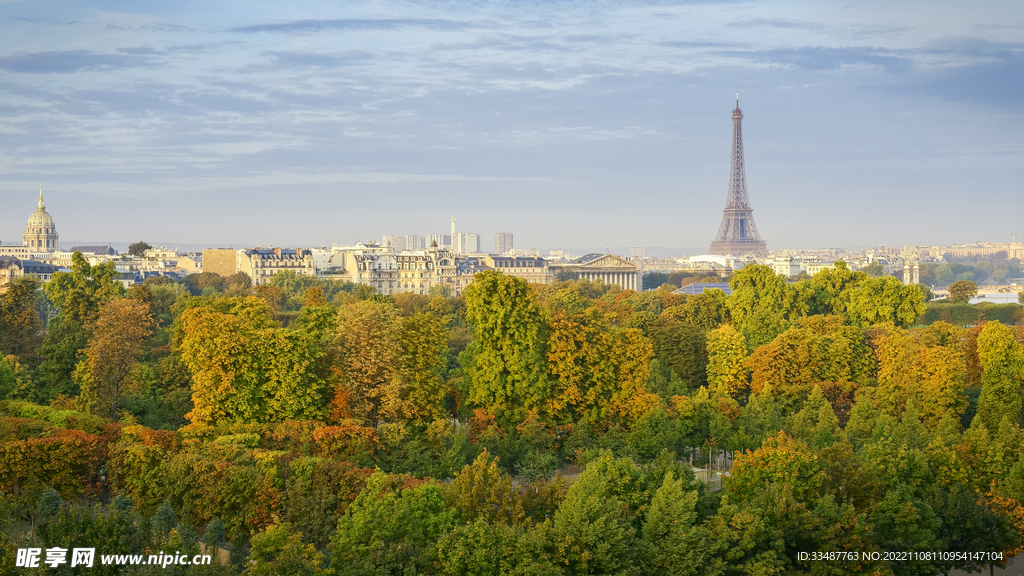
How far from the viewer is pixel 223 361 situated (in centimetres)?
3703

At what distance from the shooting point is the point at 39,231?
190125mm

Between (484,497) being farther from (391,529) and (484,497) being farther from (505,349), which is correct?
(505,349)

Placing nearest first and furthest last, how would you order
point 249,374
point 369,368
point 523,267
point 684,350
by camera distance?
point 249,374 < point 369,368 < point 684,350 < point 523,267

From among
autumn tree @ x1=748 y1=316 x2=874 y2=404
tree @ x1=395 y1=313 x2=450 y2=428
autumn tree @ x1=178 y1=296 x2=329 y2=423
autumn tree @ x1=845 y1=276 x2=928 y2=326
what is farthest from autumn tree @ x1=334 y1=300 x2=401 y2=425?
autumn tree @ x1=845 y1=276 x2=928 y2=326

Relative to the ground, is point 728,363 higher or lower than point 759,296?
lower

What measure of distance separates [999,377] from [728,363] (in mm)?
12482

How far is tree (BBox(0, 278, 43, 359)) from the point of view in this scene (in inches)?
Answer: 1962

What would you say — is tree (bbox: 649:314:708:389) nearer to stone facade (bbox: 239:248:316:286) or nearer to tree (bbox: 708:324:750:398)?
tree (bbox: 708:324:750:398)

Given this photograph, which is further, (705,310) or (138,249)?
(138,249)

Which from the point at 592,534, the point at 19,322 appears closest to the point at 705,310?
the point at 19,322

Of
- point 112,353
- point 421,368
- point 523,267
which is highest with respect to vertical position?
point 523,267

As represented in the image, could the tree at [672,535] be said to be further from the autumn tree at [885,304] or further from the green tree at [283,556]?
the autumn tree at [885,304]

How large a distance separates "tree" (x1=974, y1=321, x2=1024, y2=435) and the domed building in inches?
6896

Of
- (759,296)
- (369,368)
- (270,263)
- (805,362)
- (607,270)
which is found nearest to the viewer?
(369,368)
